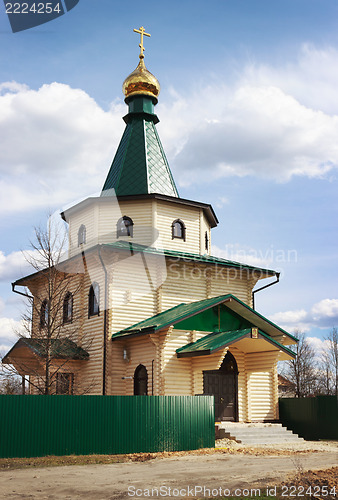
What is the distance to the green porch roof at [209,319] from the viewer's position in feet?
58.3

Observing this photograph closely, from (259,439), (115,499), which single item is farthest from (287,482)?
(259,439)

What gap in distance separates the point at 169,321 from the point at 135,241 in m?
5.30

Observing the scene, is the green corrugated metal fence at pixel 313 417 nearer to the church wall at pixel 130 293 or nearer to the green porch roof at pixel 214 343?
the green porch roof at pixel 214 343

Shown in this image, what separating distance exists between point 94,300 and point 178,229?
194 inches

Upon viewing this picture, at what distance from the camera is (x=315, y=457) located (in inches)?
539

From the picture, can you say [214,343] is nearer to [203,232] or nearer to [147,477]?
[203,232]

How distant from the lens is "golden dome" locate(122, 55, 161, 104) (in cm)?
2516

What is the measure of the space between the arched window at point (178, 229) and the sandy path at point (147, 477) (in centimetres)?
1105

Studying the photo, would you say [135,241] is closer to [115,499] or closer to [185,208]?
[185,208]

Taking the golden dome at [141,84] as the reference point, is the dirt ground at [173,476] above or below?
below

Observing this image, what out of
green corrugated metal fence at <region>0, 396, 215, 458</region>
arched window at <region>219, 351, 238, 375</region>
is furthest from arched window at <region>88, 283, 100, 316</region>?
green corrugated metal fence at <region>0, 396, 215, 458</region>

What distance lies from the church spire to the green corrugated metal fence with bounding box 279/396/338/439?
10350 mm

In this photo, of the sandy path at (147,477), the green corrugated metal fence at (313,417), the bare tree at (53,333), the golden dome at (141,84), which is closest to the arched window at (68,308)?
the bare tree at (53,333)

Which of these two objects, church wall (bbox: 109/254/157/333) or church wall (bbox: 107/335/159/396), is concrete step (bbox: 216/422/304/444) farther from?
church wall (bbox: 109/254/157/333)
